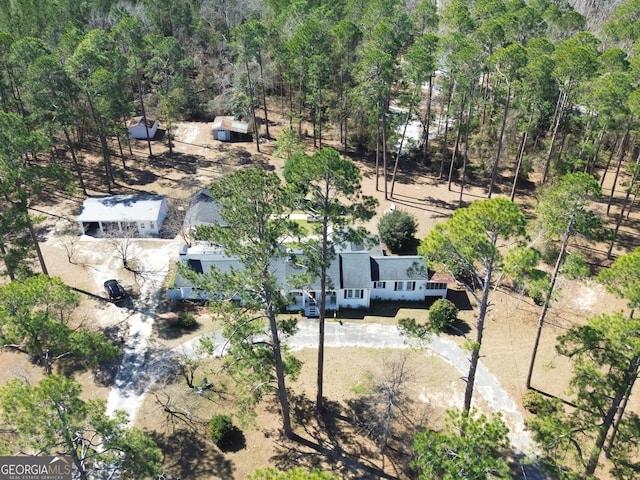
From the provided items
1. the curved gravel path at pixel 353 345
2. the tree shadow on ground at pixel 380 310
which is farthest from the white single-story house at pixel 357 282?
the curved gravel path at pixel 353 345

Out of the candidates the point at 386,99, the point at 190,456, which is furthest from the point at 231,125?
the point at 190,456

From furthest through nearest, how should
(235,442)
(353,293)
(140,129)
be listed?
(140,129), (353,293), (235,442)

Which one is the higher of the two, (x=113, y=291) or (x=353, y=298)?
(x=353, y=298)

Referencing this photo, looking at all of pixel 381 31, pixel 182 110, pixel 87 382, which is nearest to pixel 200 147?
pixel 182 110

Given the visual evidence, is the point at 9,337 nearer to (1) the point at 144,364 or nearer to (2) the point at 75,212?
(1) the point at 144,364

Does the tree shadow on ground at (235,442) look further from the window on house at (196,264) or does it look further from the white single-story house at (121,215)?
the white single-story house at (121,215)

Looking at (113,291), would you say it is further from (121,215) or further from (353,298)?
(353,298)
